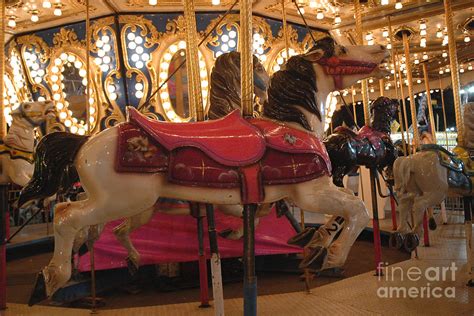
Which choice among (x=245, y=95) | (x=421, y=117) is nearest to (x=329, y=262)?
(x=245, y=95)

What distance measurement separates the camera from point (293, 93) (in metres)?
2.25

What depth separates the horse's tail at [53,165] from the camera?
2095 mm

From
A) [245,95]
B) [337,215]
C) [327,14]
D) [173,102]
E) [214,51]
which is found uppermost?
[327,14]

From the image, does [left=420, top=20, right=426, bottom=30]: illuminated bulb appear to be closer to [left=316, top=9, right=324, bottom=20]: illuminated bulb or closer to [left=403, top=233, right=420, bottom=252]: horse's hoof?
[left=316, top=9, right=324, bottom=20]: illuminated bulb

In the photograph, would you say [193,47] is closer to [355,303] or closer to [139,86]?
[355,303]

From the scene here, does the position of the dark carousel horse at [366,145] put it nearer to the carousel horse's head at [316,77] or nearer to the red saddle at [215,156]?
the carousel horse's head at [316,77]

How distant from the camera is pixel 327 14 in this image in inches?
263

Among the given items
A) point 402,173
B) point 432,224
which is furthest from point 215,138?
point 432,224

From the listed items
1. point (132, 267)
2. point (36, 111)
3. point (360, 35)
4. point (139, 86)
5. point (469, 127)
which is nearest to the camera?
point (132, 267)

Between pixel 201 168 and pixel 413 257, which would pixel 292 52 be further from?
pixel 201 168

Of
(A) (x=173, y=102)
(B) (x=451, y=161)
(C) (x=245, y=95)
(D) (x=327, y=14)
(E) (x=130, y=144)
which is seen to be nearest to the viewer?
(E) (x=130, y=144)

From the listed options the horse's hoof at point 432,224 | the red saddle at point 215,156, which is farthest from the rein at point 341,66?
the horse's hoof at point 432,224

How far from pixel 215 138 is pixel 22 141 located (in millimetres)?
4148

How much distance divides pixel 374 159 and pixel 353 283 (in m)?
1.22
